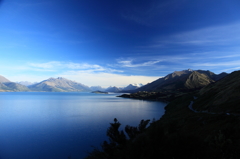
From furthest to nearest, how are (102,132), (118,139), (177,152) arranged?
(102,132)
(118,139)
(177,152)

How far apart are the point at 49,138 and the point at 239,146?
41760 millimetres

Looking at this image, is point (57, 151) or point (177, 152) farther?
point (57, 151)

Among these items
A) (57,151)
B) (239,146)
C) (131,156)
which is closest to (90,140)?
(57,151)

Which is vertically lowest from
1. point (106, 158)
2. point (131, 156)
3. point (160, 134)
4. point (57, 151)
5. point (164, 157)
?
point (57, 151)

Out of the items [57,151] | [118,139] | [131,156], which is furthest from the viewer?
[57,151]

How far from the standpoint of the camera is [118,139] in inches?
953

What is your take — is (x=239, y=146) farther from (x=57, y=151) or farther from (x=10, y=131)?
(x=10, y=131)

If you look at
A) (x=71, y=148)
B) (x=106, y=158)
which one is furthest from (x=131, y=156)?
(x=71, y=148)

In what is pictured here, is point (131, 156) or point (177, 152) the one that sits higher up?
point (177, 152)

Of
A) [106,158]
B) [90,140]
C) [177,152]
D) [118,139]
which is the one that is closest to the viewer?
[177,152]

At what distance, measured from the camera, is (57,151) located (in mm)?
30344

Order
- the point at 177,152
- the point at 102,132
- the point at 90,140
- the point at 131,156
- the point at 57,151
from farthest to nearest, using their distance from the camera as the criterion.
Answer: the point at 102,132, the point at 90,140, the point at 57,151, the point at 131,156, the point at 177,152

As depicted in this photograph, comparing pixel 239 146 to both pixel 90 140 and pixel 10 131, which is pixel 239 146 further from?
pixel 10 131

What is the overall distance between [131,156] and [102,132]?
3268 centimetres
